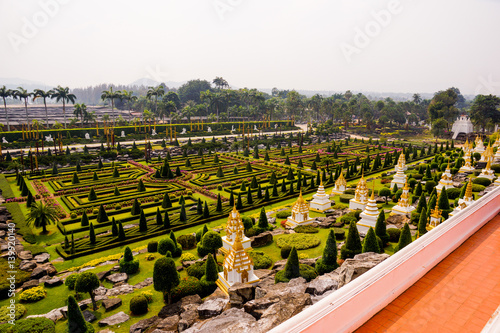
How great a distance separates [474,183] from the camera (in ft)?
127

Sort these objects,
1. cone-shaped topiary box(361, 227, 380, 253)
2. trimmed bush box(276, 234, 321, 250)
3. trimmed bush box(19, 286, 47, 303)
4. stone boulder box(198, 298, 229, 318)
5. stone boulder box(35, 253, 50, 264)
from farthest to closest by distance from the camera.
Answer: trimmed bush box(276, 234, 321, 250)
stone boulder box(35, 253, 50, 264)
cone-shaped topiary box(361, 227, 380, 253)
trimmed bush box(19, 286, 47, 303)
stone boulder box(198, 298, 229, 318)

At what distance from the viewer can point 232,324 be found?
10227 mm

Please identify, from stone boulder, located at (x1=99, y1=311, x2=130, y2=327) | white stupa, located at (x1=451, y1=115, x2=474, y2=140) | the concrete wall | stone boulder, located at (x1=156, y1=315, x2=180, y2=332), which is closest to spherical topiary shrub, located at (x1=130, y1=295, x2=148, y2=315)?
stone boulder, located at (x1=99, y1=311, x2=130, y2=327)

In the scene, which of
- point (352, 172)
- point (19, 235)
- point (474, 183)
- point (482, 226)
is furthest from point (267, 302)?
point (352, 172)

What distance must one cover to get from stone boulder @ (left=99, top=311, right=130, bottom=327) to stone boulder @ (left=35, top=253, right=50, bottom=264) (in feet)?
33.0

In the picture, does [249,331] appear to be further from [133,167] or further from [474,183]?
[133,167]

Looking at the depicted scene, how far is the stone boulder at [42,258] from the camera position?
24041 mm

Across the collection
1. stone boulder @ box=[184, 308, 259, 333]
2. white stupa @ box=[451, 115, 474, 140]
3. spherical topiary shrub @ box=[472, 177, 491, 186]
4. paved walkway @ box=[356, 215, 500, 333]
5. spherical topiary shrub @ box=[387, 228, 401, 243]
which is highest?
white stupa @ box=[451, 115, 474, 140]

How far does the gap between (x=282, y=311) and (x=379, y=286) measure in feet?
10.9

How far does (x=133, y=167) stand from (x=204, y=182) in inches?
680

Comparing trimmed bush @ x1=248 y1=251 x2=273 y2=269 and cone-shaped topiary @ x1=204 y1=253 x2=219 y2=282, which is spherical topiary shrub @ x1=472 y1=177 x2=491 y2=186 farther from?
cone-shaped topiary @ x1=204 y1=253 x2=219 y2=282

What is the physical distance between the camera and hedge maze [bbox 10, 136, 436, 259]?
29758 millimetres

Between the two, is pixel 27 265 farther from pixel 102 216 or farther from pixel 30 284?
pixel 102 216

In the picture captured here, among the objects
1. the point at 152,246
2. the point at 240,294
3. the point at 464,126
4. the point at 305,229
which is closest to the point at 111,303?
the point at 152,246
